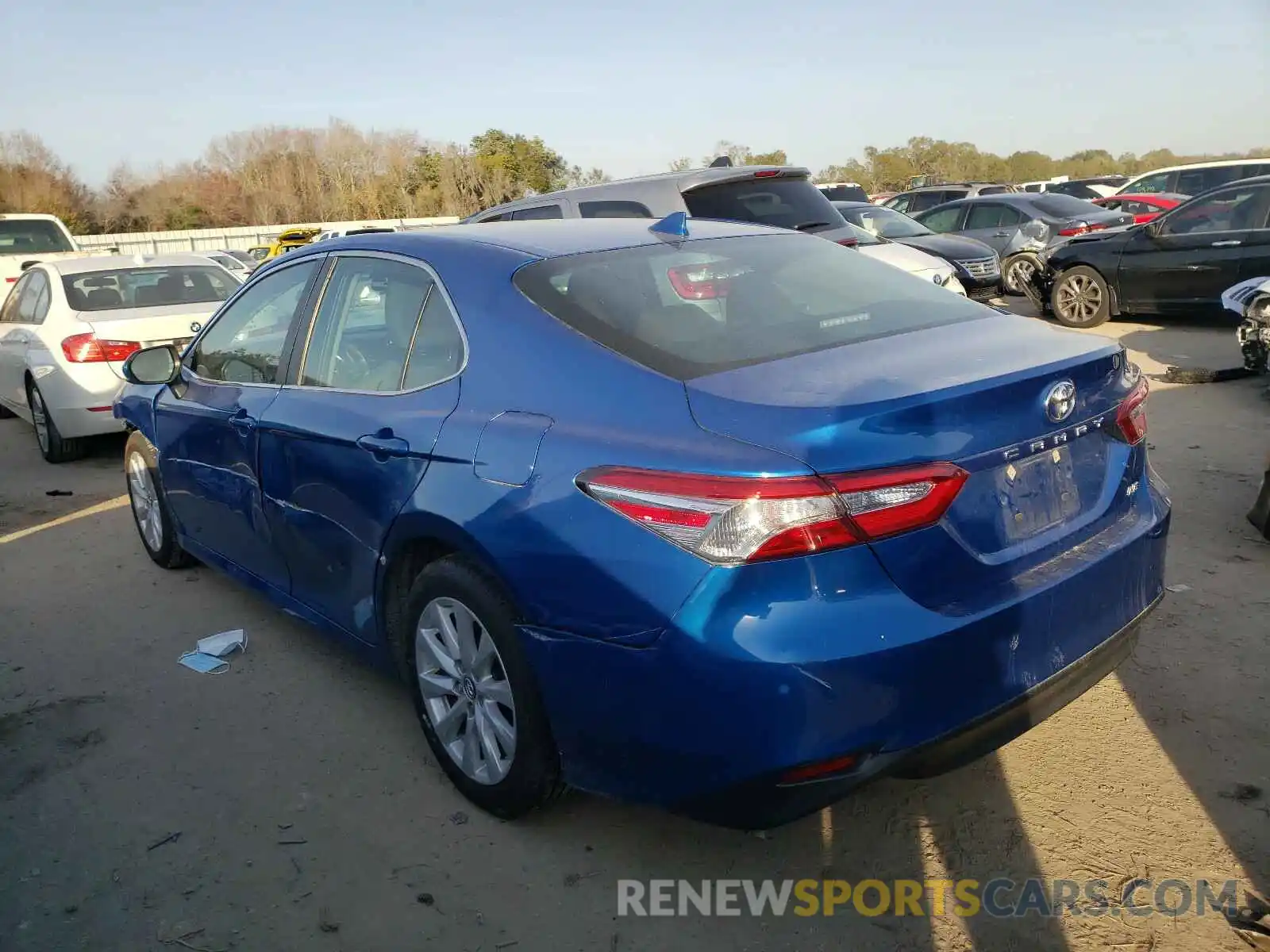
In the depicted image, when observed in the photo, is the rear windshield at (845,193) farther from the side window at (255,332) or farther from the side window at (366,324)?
the side window at (366,324)

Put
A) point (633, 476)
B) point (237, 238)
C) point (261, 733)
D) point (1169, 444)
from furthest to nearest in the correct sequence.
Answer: point (237, 238)
point (1169, 444)
point (261, 733)
point (633, 476)

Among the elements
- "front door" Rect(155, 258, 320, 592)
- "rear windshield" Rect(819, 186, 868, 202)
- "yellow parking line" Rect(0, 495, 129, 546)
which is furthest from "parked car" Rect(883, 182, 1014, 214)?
"front door" Rect(155, 258, 320, 592)

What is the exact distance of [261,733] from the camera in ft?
12.2

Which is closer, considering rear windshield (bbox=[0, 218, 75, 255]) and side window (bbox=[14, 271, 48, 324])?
side window (bbox=[14, 271, 48, 324])

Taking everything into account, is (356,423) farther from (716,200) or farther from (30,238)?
(30,238)

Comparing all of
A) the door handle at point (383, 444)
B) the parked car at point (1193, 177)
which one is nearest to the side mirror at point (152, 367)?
the door handle at point (383, 444)

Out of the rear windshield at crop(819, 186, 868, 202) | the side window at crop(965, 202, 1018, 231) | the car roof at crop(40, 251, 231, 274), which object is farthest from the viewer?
the rear windshield at crop(819, 186, 868, 202)

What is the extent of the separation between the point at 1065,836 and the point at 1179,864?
0.91ft

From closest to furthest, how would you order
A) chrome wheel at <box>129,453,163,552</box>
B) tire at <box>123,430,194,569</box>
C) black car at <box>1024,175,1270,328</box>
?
tire at <box>123,430,194,569</box>, chrome wheel at <box>129,453,163,552</box>, black car at <box>1024,175,1270,328</box>

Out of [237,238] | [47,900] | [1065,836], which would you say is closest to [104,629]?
[47,900]

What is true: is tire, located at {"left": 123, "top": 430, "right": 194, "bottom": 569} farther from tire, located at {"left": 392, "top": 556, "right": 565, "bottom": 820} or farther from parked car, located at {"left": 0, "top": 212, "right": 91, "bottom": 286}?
parked car, located at {"left": 0, "top": 212, "right": 91, "bottom": 286}

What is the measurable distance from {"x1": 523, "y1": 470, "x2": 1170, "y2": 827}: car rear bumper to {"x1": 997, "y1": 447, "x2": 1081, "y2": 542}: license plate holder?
0.14 metres

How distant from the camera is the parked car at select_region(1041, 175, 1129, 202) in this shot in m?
25.3

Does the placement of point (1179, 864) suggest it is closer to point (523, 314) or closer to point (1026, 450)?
point (1026, 450)
